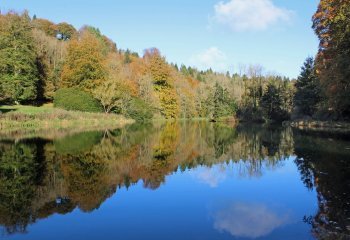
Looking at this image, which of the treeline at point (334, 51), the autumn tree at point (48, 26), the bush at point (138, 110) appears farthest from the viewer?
the autumn tree at point (48, 26)

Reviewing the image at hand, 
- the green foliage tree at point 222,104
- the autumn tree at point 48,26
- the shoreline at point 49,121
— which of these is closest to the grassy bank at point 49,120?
the shoreline at point 49,121

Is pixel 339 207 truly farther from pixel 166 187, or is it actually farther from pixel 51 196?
pixel 51 196

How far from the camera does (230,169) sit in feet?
49.5

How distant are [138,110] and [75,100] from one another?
46.0ft

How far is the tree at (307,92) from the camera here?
2088 inches

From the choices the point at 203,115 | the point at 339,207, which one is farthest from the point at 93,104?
the point at 203,115

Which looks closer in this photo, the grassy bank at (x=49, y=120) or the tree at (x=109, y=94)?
the grassy bank at (x=49, y=120)

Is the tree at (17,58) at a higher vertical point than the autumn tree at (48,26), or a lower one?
lower

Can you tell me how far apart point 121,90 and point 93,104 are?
19.8 feet

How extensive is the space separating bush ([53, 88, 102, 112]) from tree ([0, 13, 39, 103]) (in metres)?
4.18

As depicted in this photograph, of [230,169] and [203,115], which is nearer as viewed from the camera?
[230,169]

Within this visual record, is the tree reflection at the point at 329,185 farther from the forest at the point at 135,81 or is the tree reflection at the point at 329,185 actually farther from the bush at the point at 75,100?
the bush at the point at 75,100

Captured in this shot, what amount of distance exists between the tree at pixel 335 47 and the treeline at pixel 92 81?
3041 centimetres

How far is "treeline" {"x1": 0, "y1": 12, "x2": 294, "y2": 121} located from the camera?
161ft
